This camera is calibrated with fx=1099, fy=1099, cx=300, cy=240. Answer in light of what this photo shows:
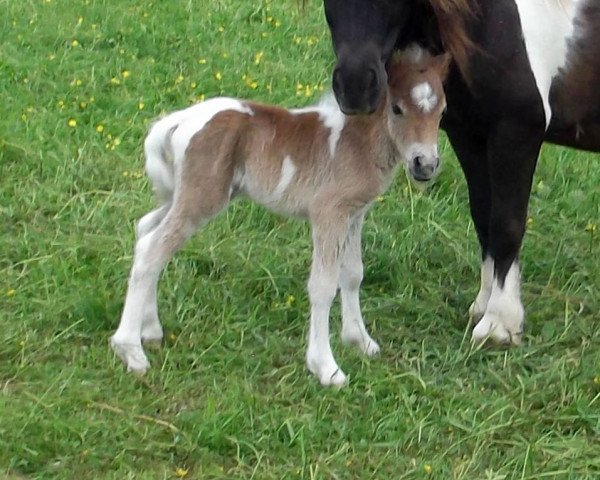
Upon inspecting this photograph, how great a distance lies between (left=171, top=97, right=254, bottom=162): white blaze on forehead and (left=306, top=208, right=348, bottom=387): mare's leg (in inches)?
18.9

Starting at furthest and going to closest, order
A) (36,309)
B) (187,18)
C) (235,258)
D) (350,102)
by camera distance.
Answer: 1. (187,18)
2. (235,258)
3. (36,309)
4. (350,102)

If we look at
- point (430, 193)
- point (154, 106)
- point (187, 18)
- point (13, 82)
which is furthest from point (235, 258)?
point (187, 18)

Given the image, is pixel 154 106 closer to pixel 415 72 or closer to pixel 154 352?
pixel 154 352

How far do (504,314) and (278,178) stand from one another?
1.05 meters

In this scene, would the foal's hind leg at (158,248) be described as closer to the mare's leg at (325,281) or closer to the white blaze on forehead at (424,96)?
the mare's leg at (325,281)

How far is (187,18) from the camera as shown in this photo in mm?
7730

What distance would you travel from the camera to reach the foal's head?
11.0ft

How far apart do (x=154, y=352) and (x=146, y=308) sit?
161mm

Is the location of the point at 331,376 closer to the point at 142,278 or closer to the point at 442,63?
the point at 142,278

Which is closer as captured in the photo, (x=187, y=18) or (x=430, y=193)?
(x=430, y=193)

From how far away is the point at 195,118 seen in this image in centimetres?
376

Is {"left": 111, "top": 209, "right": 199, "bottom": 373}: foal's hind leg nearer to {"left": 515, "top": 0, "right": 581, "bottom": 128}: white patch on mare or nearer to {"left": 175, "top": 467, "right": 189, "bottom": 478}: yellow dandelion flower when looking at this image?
{"left": 175, "top": 467, "right": 189, "bottom": 478}: yellow dandelion flower

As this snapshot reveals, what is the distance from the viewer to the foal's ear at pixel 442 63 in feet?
11.3

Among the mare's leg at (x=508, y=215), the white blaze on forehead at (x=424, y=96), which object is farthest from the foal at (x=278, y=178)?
the mare's leg at (x=508, y=215)
